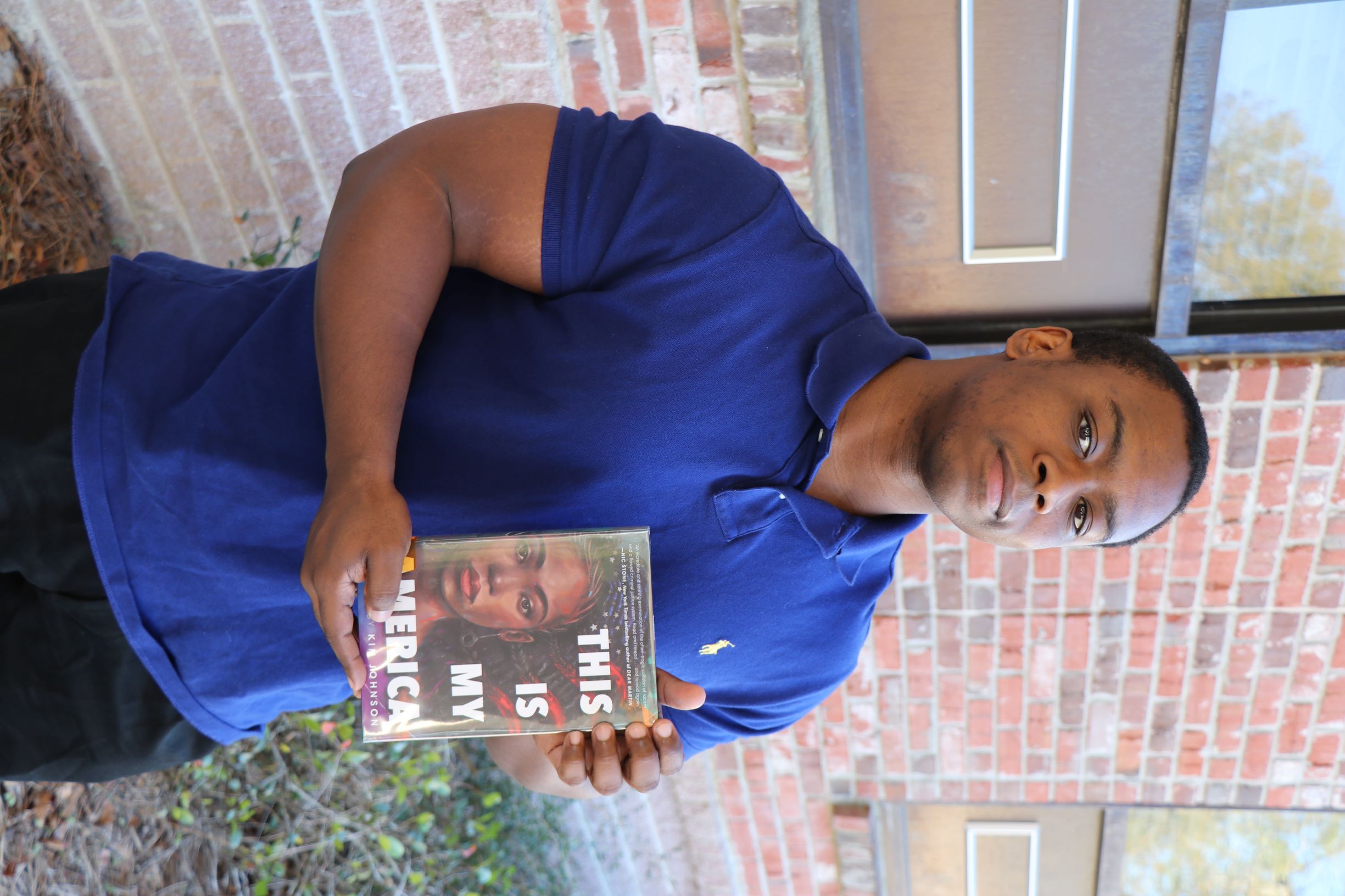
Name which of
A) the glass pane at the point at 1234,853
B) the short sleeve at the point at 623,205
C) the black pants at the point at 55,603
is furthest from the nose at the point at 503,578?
the glass pane at the point at 1234,853

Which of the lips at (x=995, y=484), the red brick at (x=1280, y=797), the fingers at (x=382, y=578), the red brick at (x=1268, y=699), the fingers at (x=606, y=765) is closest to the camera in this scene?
the fingers at (x=382, y=578)

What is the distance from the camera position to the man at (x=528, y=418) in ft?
4.25

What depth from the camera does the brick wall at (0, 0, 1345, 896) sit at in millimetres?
2473

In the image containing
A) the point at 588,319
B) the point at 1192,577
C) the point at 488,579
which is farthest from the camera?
the point at 1192,577

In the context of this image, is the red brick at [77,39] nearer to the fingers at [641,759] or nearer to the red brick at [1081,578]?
the fingers at [641,759]

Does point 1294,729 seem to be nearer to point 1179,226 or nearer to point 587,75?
point 1179,226

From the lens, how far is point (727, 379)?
137 centimetres

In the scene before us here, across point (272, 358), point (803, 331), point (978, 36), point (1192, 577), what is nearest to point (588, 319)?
point (803, 331)

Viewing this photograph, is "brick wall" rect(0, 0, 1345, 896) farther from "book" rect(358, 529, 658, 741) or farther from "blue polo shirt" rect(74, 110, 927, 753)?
"book" rect(358, 529, 658, 741)

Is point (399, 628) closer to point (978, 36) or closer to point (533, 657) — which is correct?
point (533, 657)

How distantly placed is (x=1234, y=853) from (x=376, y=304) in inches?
132

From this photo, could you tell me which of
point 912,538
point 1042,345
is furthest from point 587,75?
point 912,538

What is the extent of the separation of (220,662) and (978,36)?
2.14m

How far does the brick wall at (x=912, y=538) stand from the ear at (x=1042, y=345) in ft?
3.59
